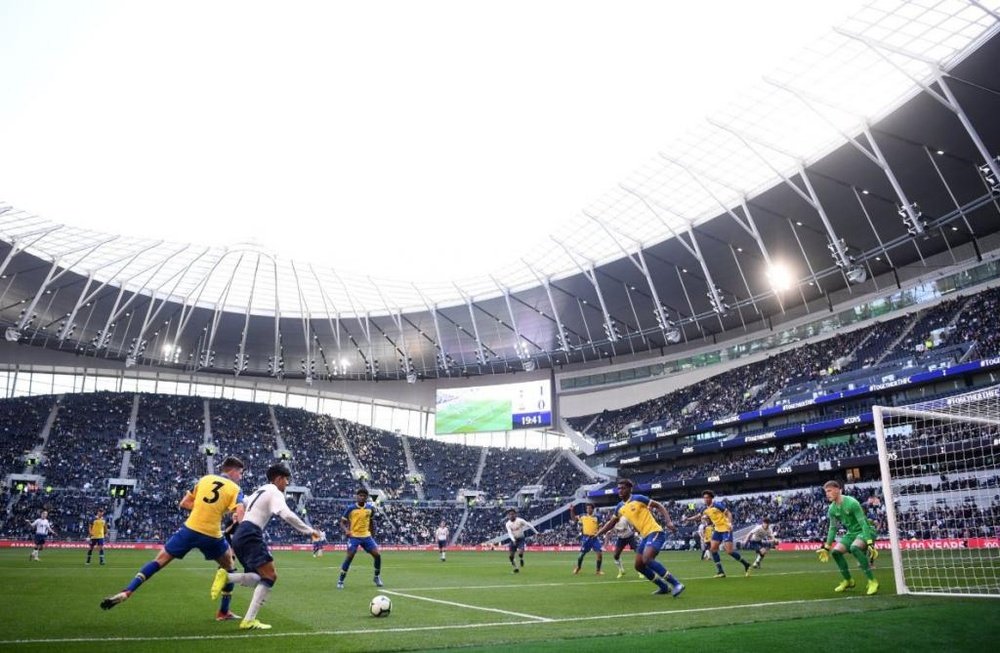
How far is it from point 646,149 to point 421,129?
1298cm

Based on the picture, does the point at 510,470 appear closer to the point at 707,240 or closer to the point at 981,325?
the point at 707,240

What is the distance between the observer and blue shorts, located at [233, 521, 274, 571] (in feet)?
27.5

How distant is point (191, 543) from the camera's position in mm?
8508

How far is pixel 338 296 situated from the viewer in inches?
2387

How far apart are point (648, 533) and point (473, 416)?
183 ft

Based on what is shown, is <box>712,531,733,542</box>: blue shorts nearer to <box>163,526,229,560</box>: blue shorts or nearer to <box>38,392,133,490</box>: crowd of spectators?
<box>163,526,229,560</box>: blue shorts

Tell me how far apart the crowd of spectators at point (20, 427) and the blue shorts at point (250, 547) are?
5145 cm

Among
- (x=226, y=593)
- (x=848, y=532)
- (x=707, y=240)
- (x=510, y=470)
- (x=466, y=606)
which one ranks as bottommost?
(x=466, y=606)

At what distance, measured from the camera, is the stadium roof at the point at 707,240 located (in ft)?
105

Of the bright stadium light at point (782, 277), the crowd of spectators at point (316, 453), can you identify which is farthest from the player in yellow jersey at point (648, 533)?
the crowd of spectators at point (316, 453)

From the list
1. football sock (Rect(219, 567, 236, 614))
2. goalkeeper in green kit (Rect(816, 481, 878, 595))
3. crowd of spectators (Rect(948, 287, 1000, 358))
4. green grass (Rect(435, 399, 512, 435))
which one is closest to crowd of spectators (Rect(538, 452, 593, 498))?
green grass (Rect(435, 399, 512, 435))

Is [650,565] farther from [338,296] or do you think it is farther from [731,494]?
[338,296]

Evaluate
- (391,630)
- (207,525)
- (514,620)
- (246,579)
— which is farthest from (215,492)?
(514,620)

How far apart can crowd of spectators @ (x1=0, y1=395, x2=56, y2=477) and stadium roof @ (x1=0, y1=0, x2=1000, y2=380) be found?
7.51 metres
